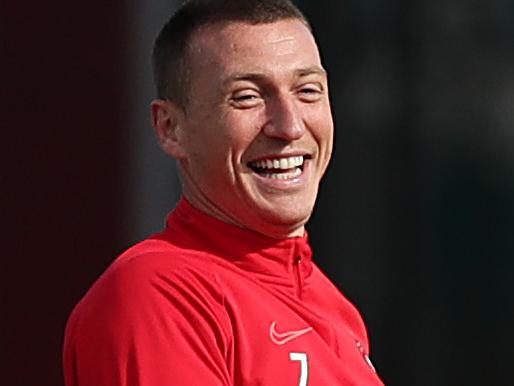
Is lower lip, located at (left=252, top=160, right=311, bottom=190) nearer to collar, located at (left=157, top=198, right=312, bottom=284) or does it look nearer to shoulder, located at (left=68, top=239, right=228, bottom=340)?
collar, located at (left=157, top=198, right=312, bottom=284)

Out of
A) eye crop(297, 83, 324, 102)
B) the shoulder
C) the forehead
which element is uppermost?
the forehead

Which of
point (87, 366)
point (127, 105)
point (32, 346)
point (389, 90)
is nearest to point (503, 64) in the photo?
point (389, 90)

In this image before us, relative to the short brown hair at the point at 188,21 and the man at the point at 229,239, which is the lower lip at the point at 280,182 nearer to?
the man at the point at 229,239

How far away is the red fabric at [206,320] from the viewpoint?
8.36 feet

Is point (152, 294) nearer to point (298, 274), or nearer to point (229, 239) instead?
point (229, 239)

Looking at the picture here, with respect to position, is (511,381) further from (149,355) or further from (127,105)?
(149,355)

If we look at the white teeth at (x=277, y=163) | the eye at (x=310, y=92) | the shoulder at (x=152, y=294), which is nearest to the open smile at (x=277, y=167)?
the white teeth at (x=277, y=163)

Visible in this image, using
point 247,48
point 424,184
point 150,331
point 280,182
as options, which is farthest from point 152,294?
point 424,184

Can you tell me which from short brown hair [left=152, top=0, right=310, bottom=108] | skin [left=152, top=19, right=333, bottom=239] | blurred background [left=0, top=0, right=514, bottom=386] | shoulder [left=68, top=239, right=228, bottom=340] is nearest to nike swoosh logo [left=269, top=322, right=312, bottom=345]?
shoulder [left=68, top=239, right=228, bottom=340]

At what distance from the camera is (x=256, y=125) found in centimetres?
281

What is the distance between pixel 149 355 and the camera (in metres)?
2.54

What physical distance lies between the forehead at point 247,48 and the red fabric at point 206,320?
31cm

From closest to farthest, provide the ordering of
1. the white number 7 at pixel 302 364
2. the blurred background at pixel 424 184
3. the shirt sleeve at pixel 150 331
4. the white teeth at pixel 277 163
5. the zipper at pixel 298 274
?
the shirt sleeve at pixel 150 331
the white number 7 at pixel 302 364
the white teeth at pixel 277 163
the zipper at pixel 298 274
the blurred background at pixel 424 184

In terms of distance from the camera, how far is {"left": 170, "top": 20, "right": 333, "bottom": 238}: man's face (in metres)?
2.81
